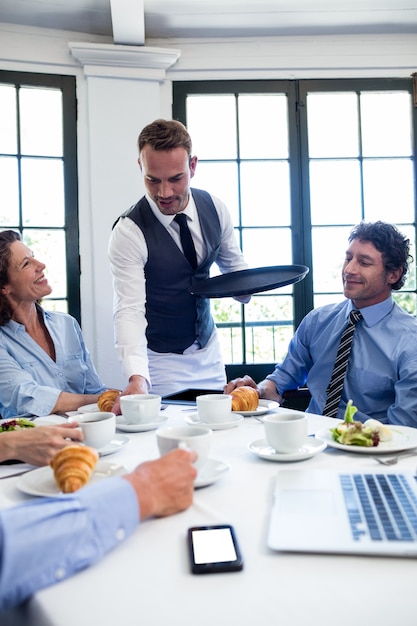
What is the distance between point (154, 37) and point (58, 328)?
7.15ft

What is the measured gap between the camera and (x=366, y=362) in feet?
6.24

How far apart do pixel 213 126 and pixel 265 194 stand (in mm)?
542

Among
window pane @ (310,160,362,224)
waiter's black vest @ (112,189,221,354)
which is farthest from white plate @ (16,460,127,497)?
window pane @ (310,160,362,224)

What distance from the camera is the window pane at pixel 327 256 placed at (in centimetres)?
352

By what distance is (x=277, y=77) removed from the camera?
3451 millimetres

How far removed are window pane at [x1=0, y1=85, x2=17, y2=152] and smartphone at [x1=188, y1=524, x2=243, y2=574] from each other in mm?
3069

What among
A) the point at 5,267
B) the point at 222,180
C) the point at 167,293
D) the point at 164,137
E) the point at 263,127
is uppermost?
the point at 263,127

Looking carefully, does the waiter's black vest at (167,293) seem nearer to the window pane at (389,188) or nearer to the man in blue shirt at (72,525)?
the man in blue shirt at (72,525)

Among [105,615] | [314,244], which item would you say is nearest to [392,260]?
[314,244]

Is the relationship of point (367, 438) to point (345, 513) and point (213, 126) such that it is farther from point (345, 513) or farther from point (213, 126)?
point (213, 126)

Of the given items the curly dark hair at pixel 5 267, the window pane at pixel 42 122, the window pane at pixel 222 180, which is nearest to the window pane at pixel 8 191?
the window pane at pixel 42 122

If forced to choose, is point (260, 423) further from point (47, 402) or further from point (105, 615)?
point (105, 615)

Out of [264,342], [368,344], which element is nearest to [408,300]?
[264,342]

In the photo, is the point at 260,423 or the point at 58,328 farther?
the point at 58,328
